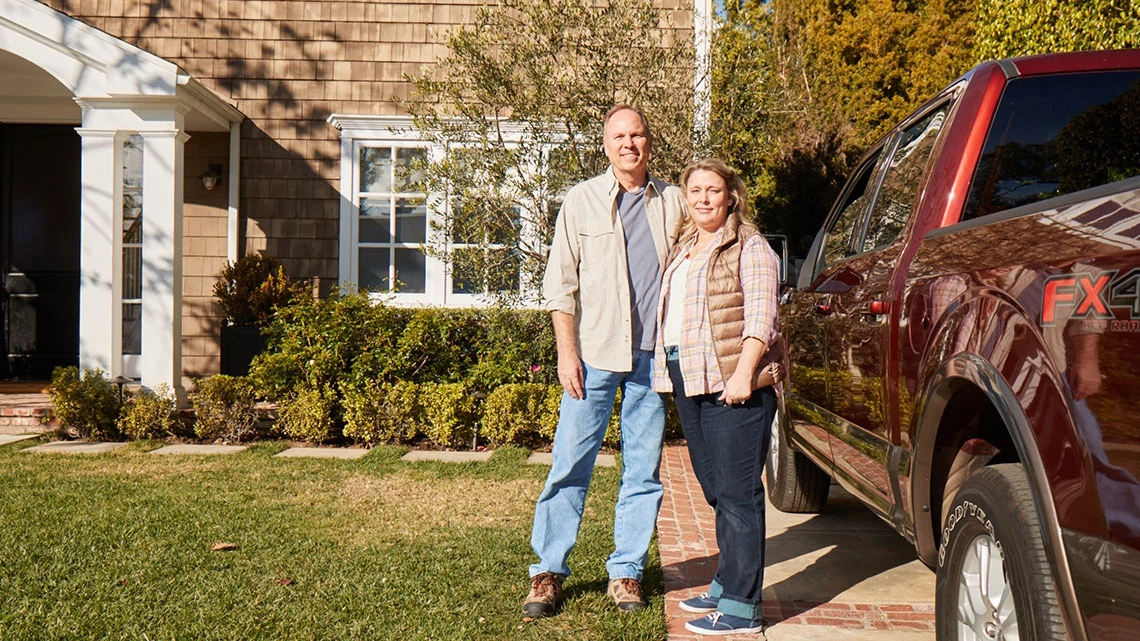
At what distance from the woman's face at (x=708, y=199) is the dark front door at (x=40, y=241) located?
30.2 ft

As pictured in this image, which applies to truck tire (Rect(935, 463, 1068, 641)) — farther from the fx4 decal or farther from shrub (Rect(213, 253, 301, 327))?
shrub (Rect(213, 253, 301, 327))

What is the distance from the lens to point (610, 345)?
146 inches

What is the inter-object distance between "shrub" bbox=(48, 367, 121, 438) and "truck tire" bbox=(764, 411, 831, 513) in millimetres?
5305

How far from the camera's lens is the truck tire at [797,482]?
5.32m

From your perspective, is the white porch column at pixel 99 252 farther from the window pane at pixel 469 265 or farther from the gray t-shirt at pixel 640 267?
the gray t-shirt at pixel 640 267

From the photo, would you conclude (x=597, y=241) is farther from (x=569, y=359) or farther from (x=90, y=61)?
(x=90, y=61)

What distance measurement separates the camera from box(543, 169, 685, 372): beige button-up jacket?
3707 mm

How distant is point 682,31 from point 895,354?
23.9 ft

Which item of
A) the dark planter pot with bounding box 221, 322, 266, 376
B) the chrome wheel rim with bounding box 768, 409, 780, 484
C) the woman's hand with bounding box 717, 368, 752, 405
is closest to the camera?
the woman's hand with bounding box 717, 368, 752, 405

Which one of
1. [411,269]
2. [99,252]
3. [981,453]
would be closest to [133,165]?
[99,252]

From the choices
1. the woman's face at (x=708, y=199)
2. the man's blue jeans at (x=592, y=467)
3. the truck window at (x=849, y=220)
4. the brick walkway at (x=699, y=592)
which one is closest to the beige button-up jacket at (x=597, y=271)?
the man's blue jeans at (x=592, y=467)

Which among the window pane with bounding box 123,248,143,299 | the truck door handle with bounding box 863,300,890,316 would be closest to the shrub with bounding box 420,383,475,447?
the truck door handle with bounding box 863,300,890,316

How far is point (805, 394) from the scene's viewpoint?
445 cm

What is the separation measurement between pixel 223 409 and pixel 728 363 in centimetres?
552
